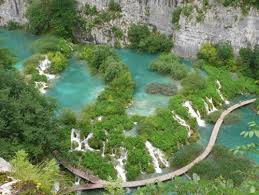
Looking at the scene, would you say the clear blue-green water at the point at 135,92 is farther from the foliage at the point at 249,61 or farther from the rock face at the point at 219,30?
the foliage at the point at 249,61

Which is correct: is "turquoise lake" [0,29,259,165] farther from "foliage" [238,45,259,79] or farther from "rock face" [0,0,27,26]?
"rock face" [0,0,27,26]

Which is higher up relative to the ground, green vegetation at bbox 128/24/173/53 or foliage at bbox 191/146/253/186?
green vegetation at bbox 128/24/173/53

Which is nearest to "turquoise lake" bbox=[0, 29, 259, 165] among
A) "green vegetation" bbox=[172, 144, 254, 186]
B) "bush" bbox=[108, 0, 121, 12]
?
"green vegetation" bbox=[172, 144, 254, 186]

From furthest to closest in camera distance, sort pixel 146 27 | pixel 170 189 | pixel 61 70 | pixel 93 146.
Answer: pixel 146 27
pixel 61 70
pixel 93 146
pixel 170 189

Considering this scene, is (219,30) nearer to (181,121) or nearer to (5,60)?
(181,121)

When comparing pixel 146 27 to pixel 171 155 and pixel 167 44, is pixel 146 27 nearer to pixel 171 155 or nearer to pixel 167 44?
pixel 167 44

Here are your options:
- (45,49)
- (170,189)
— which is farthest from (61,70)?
(170,189)

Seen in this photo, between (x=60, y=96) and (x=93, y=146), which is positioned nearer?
(x=93, y=146)
